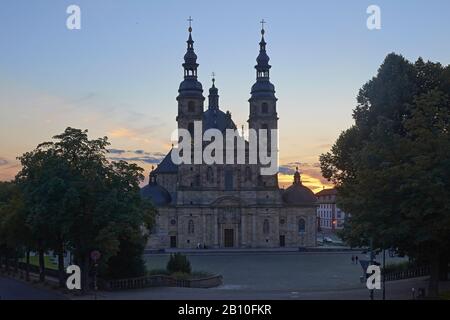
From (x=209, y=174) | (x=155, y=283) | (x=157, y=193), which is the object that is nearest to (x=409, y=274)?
(x=155, y=283)

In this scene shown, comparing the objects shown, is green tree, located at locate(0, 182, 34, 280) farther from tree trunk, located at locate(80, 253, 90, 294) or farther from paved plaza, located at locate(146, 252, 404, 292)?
paved plaza, located at locate(146, 252, 404, 292)

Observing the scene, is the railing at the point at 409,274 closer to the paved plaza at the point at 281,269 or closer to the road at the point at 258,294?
the paved plaza at the point at 281,269

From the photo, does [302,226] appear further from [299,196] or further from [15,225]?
[15,225]

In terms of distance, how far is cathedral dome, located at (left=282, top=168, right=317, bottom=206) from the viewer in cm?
10200

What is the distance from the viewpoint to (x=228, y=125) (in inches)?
4063

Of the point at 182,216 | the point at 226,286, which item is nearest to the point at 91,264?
the point at 226,286

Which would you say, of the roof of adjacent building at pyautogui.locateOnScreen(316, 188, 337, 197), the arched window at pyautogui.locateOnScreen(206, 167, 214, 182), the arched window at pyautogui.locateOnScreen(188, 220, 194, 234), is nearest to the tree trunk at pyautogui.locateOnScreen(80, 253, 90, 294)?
the arched window at pyautogui.locateOnScreen(188, 220, 194, 234)

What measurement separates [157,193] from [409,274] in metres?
58.2

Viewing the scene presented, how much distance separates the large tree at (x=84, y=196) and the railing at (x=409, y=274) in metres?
19.1

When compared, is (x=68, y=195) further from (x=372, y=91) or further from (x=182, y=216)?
(x=182, y=216)

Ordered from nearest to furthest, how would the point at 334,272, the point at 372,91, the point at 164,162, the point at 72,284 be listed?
the point at 72,284 → the point at 372,91 → the point at 334,272 → the point at 164,162

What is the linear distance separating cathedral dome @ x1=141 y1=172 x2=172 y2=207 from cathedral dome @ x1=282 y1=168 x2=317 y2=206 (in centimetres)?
1834

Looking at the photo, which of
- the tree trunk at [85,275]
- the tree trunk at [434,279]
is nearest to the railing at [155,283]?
the tree trunk at [85,275]
